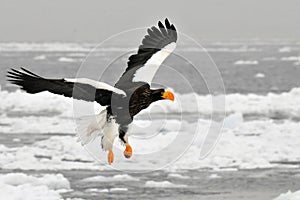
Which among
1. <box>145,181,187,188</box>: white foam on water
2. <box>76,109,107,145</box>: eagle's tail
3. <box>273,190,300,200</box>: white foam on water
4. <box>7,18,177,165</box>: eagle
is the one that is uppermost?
<box>7,18,177,165</box>: eagle

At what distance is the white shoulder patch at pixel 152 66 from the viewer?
28.2 ft

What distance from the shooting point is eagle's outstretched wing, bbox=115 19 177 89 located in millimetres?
8695

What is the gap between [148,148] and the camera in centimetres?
1750

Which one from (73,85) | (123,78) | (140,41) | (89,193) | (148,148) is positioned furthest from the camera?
(148,148)

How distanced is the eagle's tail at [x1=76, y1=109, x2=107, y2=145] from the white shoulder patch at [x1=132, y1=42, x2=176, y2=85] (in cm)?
75

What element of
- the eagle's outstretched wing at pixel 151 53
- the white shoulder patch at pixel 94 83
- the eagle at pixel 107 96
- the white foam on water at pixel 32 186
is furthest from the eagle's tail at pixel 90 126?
the white foam on water at pixel 32 186

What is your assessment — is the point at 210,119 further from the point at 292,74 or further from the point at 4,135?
the point at 292,74

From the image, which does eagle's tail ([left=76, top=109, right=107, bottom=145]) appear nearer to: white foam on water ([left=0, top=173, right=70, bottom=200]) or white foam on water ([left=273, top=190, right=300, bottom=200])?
white foam on water ([left=0, top=173, right=70, bottom=200])

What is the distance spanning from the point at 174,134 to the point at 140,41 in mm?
10219

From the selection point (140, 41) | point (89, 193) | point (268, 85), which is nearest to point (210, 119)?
point (89, 193)

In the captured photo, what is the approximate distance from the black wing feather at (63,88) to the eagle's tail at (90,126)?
18cm

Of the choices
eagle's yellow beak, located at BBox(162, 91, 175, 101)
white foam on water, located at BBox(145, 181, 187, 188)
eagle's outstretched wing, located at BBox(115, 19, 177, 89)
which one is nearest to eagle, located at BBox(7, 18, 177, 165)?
eagle's yellow beak, located at BBox(162, 91, 175, 101)

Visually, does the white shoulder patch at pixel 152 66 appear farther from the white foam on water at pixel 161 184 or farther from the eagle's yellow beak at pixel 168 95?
the white foam on water at pixel 161 184

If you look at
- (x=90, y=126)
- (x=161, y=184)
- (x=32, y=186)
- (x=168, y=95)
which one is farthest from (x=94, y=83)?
(x=161, y=184)
